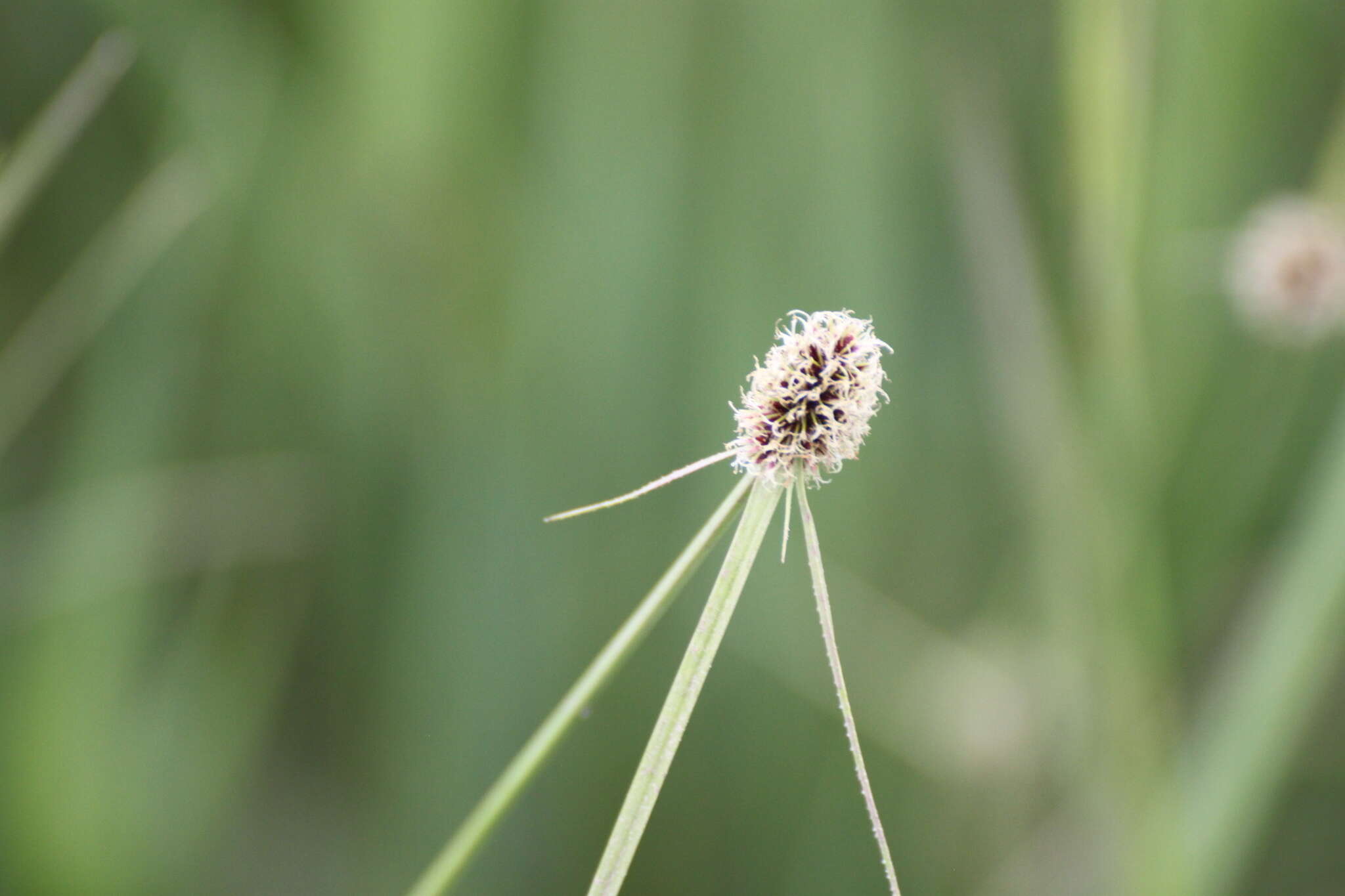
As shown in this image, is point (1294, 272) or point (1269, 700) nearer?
point (1269, 700)

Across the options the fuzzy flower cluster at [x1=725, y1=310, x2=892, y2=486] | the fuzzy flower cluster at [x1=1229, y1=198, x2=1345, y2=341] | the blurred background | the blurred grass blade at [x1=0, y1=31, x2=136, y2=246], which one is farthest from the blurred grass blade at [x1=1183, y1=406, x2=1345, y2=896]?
the blurred grass blade at [x1=0, y1=31, x2=136, y2=246]

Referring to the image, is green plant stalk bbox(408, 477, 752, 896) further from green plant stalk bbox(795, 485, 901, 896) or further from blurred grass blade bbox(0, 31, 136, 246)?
blurred grass blade bbox(0, 31, 136, 246)

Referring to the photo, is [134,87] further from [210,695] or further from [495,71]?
[210,695]

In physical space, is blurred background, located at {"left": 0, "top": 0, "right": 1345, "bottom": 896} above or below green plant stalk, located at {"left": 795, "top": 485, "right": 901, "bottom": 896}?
above

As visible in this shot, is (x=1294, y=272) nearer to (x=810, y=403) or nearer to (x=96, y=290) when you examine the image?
(x=810, y=403)

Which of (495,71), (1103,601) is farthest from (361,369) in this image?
(1103,601)

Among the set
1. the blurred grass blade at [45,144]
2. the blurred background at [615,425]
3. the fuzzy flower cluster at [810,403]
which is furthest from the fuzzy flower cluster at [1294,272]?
the blurred grass blade at [45,144]

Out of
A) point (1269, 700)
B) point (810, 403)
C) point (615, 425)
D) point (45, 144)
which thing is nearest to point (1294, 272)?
point (1269, 700)
